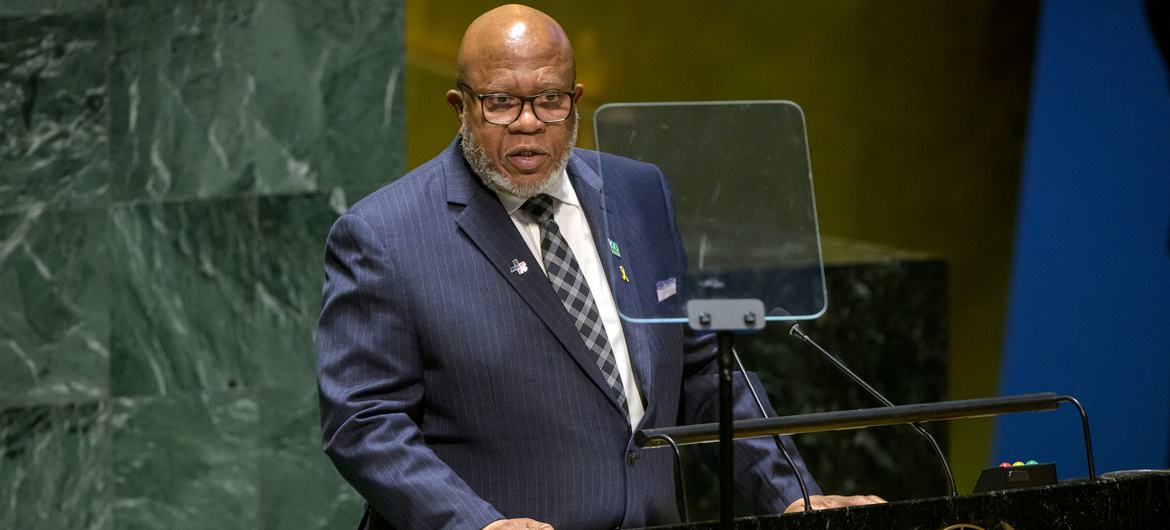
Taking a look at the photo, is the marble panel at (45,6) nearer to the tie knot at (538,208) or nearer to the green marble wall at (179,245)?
the green marble wall at (179,245)

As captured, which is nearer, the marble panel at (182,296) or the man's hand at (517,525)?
the man's hand at (517,525)

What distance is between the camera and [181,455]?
13.8 ft

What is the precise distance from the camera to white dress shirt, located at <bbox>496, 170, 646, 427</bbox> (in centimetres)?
248

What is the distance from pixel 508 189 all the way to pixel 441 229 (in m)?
0.14

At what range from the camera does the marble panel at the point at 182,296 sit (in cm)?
418

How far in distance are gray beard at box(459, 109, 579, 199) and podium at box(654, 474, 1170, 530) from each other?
2.54 feet

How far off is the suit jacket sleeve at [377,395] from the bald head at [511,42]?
0.35m

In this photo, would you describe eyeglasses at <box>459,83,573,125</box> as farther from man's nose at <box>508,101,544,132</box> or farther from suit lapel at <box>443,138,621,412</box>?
suit lapel at <box>443,138,621,412</box>

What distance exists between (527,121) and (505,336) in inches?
14.9

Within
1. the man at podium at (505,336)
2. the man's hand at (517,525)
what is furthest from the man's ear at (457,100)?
the man's hand at (517,525)

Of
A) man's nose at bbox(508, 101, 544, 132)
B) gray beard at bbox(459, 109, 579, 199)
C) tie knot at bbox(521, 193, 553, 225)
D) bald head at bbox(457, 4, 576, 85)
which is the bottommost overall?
tie knot at bbox(521, 193, 553, 225)

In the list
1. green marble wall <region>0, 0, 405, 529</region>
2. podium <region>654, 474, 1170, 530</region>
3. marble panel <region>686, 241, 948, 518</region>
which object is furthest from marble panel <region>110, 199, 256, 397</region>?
podium <region>654, 474, 1170, 530</region>

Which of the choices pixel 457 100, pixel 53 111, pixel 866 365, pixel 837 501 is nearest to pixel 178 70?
pixel 53 111

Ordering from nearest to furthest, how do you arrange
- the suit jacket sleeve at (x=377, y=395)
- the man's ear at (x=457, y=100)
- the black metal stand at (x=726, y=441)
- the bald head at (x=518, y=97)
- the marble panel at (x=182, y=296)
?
the black metal stand at (x=726, y=441)
the suit jacket sleeve at (x=377, y=395)
the bald head at (x=518, y=97)
the man's ear at (x=457, y=100)
the marble panel at (x=182, y=296)
